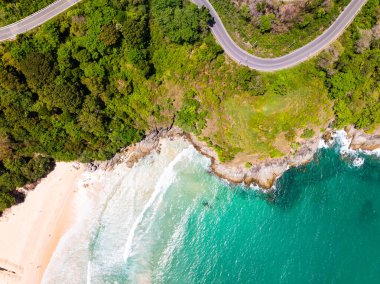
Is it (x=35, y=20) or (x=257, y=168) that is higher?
(x=35, y=20)

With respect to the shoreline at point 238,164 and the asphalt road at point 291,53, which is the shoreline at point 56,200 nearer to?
the shoreline at point 238,164

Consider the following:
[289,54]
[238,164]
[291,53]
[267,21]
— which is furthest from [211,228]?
[267,21]

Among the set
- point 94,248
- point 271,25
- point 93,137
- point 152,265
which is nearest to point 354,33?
point 271,25

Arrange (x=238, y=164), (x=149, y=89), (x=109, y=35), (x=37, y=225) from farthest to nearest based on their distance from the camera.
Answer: (x=238, y=164)
(x=37, y=225)
(x=149, y=89)
(x=109, y=35)

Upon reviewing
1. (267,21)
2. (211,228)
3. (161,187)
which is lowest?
(211,228)

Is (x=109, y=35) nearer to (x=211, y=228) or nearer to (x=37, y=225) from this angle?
(x=37, y=225)

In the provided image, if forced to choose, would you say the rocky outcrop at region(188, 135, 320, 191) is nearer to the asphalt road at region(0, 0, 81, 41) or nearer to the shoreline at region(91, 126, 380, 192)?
the shoreline at region(91, 126, 380, 192)

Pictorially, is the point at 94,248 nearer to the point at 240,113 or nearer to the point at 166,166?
the point at 166,166
